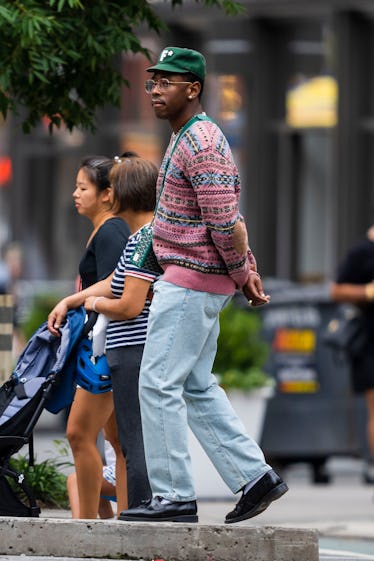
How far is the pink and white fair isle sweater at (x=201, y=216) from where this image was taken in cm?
615

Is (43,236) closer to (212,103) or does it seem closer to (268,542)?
(212,103)

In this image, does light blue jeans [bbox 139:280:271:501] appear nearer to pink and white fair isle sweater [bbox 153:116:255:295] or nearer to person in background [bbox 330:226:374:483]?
pink and white fair isle sweater [bbox 153:116:255:295]

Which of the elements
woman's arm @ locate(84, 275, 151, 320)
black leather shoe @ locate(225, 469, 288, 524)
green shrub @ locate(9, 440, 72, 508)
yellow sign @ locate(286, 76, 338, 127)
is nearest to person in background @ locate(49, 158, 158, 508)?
woman's arm @ locate(84, 275, 151, 320)

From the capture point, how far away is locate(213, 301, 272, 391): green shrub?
11.9 meters

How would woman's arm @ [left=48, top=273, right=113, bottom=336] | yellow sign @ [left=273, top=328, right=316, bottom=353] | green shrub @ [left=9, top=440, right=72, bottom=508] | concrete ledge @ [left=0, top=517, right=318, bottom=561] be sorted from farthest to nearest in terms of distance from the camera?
yellow sign @ [left=273, top=328, right=316, bottom=353]
green shrub @ [left=9, top=440, right=72, bottom=508]
woman's arm @ [left=48, top=273, right=113, bottom=336]
concrete ledge @ [left=0, top=517, right=318, bottom=561]

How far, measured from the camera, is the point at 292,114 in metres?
21.6

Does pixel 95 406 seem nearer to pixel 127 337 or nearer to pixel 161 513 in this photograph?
pixel 127 337

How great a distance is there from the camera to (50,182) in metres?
24.3

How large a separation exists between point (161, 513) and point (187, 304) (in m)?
0.81

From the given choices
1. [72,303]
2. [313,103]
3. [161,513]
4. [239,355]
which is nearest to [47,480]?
[72,303]

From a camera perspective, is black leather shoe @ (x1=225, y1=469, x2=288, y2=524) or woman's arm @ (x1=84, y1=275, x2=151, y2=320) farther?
woman's arm @ (x1=84, y1=275, x2=151, y2=320)

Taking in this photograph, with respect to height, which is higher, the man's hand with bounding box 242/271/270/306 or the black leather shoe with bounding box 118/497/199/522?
the man's hand with bounding box 242/271/270/306

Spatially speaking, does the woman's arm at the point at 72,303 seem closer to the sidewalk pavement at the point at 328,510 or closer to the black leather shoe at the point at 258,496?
the sidewalk pavement at the point at 328,510

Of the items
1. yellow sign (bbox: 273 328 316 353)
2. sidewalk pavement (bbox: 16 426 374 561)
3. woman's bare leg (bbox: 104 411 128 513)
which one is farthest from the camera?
yellow sign (bbox: 273 328 316 353)
